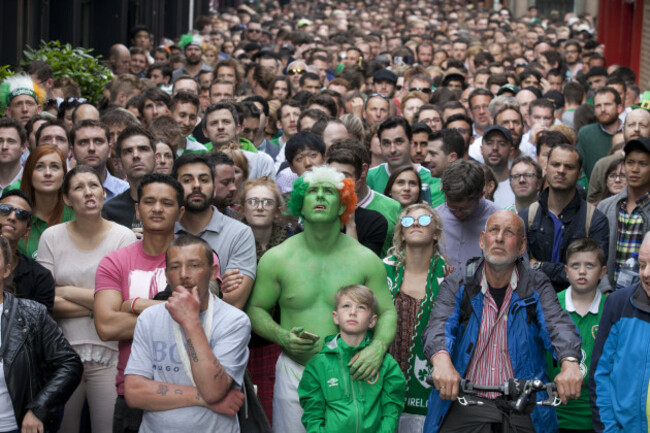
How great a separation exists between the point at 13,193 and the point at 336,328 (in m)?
2.39

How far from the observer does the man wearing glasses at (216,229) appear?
7.23 meters

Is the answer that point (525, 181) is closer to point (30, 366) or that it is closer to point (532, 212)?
point (532, 212)

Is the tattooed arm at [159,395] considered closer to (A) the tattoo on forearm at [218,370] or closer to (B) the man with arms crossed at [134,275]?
(A) the tattoo on forearm at [218,370]

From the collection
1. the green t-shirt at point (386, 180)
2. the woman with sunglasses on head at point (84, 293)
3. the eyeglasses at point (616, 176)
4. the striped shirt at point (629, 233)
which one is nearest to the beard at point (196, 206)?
the woman with sunglasses on head at point (84, 293)

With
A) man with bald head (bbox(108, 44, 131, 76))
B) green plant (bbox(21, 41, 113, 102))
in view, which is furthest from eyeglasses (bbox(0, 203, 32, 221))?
man with bald head (bbox(108, 44, 131, 76))

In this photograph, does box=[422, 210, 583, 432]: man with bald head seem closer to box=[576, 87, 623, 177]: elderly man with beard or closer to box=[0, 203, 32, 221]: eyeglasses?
box=[0, 203, 32, 221]: eyeglasses

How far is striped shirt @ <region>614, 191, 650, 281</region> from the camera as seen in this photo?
8516 mm

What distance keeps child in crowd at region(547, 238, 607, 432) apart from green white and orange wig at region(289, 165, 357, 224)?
162 cm

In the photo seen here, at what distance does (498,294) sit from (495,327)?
0.20 meters

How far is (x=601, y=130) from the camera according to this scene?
12797 millimetres

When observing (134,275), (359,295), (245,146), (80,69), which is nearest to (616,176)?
(245,146)

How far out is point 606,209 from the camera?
8844 millimetres

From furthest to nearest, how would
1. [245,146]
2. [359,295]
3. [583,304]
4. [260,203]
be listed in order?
[245,146]
[260,203]
[583,304]
[359,295]

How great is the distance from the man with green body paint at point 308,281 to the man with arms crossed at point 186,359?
59cm
